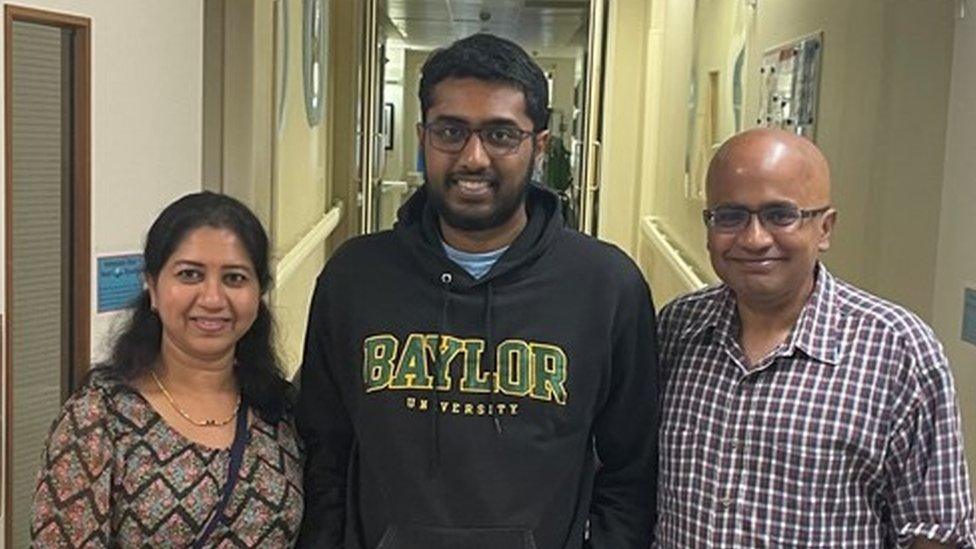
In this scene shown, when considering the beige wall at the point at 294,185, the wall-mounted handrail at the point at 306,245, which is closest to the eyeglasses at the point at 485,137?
the wall-mounted handrail at the point at 306,245

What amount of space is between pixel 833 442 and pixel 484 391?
1.51 ft

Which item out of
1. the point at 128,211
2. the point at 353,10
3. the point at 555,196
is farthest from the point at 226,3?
the point at 353,10

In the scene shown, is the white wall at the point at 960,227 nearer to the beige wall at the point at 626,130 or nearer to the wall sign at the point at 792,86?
the wall sign at the point at 792,86

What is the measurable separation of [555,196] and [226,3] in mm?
1529

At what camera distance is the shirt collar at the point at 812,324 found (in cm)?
139

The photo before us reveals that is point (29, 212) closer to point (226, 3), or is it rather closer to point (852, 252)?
point (226, 3)

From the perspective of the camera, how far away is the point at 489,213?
1.46 metres

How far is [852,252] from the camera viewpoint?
2436 millimetres

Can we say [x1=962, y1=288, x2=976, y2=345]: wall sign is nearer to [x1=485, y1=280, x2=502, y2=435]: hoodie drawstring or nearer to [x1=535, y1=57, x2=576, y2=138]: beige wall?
[x1=485, y1=280, x2=502, y2=435]: hoodie drawstring

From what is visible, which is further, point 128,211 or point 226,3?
point 226,3

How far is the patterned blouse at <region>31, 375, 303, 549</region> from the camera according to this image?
4.37 feet

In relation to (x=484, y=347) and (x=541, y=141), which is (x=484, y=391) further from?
(x=541, y=141)

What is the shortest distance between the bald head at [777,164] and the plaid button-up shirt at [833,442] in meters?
0.13

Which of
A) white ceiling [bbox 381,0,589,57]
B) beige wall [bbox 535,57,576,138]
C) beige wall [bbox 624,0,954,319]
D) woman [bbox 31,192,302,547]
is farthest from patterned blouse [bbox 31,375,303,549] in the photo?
beige wall [bbox 535,57,576,138]
